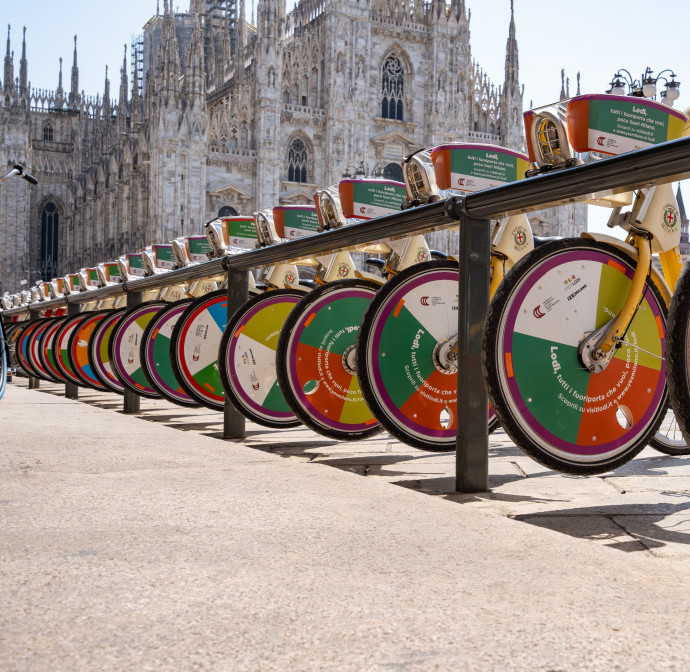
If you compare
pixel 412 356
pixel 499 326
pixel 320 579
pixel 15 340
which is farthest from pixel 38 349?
pixel 320 579

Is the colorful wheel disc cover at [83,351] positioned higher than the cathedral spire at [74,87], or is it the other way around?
the cathedral spire at [74,87]

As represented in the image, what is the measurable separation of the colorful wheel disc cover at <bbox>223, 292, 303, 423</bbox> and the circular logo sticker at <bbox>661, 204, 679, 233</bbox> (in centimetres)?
235

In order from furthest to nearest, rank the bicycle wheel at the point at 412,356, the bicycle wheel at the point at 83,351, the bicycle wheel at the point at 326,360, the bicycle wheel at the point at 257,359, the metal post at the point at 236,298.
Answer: the bicycle wheel at the point at 83,351, the metal post at the point at 236,298, the bicycle wheel at the point at 257,359, the bicycle wheel at the point at 326,360, the bicycle wheel at the point at 412,356

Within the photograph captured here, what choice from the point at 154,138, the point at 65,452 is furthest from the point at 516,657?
the point at 154,138

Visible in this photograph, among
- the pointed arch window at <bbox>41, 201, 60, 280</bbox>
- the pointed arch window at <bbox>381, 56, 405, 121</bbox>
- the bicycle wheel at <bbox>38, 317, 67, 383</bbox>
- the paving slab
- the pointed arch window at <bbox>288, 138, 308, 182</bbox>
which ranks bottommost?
the paving slab

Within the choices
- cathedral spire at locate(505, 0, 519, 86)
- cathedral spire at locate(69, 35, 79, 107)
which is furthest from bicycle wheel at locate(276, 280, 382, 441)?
cathedral spire at locate(69, 35, 79, 107)

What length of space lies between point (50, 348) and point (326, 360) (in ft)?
23.5

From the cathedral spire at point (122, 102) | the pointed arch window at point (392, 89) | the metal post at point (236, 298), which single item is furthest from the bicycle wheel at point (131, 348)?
the cathedral spire at point (122, 102)

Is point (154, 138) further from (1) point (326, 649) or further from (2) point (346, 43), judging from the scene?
(1) point (326, 649)

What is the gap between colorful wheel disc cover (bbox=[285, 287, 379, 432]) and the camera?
4.29 meters

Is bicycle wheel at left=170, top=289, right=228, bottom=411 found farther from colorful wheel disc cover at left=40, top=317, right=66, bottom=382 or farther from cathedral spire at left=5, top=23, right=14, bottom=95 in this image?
cathedral spire at left=5, top=23, right=14, bottom=95

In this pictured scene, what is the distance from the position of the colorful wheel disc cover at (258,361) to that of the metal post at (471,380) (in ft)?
6.35

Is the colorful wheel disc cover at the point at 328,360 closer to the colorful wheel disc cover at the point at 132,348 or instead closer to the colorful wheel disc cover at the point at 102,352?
the colorful wheel disc cover at the point at 132,348

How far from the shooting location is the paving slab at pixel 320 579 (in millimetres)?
1257
